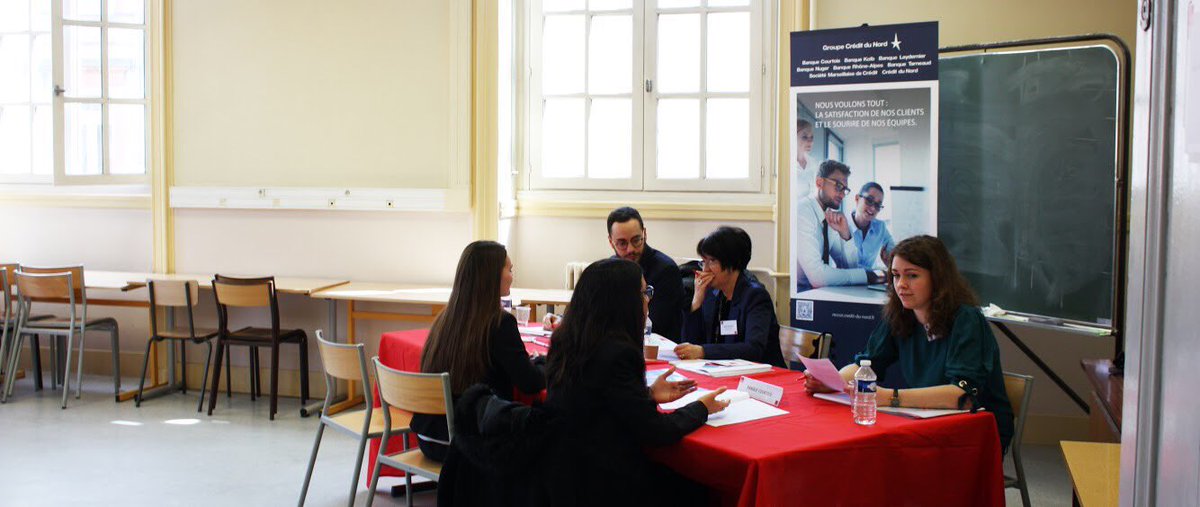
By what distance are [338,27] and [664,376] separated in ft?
14.4

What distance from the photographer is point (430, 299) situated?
233 inches

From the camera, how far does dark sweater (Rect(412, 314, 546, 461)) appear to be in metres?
3.48

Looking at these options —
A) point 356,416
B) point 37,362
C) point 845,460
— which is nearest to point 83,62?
point 37,362

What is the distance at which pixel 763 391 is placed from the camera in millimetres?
3221

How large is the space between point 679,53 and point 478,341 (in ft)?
11.0

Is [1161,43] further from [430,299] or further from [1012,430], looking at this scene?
[430,299]

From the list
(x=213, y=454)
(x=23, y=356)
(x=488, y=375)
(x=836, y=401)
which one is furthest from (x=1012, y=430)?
(x=23, y=356)

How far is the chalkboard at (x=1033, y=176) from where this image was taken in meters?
4.62

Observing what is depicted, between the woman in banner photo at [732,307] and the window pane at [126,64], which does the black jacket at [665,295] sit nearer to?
the woman in banner photo at [732,307]

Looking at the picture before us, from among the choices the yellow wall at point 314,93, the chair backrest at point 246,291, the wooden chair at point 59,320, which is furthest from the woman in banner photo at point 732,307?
the wooden chair at point 59,320

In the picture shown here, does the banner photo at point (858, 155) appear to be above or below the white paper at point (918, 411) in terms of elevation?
above

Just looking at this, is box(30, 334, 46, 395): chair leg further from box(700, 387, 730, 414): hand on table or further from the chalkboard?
the chalkboard

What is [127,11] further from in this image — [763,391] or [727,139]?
[763,391]

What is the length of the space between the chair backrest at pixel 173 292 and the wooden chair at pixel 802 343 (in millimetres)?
3722
